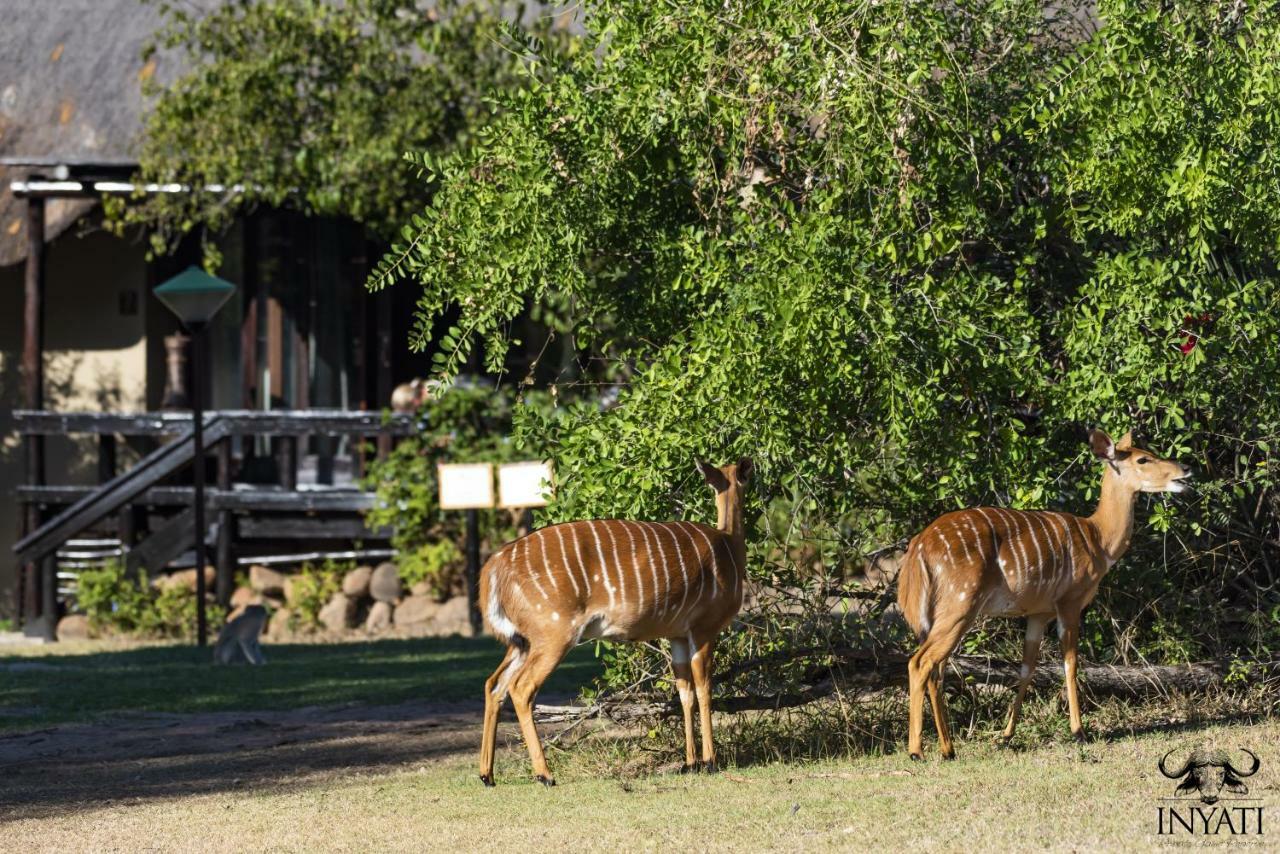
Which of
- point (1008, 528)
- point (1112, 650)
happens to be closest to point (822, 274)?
Result: point (1008, 528)

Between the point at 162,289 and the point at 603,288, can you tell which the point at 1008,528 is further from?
the point at 162,289

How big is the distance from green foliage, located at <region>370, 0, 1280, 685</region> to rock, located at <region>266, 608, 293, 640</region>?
8.89m

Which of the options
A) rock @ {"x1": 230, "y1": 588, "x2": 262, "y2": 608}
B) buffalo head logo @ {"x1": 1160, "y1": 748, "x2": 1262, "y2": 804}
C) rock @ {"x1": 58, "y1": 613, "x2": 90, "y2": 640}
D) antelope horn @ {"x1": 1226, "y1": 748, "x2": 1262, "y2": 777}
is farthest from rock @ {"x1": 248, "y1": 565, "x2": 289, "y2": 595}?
antelope horn @ {"x1": 1226, "y1": 748, "x2": 1262, "y2": 777}

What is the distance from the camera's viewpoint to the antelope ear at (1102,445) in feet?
26.8

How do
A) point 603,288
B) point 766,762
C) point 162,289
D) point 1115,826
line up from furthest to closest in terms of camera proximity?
1. point 162,289
2. point 603,288
3. point 766,762
4. point 1115,826

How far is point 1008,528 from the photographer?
808 centimetres

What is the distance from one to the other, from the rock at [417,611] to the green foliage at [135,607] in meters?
1.65

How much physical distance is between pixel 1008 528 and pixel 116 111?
44.3 ft

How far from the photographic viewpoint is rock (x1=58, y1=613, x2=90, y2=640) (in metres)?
17.8

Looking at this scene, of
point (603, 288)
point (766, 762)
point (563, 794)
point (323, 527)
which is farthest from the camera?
point (323, 527)

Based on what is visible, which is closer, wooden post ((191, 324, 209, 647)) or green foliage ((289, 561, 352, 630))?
wooden post ((191, 324, 209, 647))

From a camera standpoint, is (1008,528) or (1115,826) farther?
(1008,528)

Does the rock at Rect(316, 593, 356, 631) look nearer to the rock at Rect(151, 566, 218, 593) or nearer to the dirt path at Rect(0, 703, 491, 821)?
the rock at Rect(151, 566, 218, 593)

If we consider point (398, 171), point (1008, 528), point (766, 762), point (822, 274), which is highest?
point (398, 171)
